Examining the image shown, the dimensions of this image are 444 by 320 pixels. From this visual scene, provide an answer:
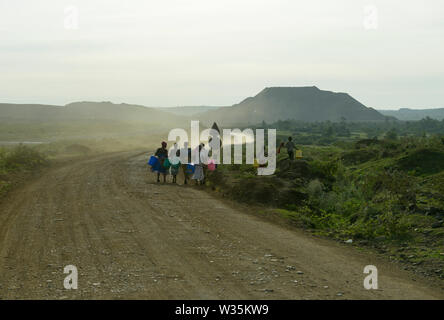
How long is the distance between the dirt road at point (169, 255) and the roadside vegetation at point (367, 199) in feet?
3.84

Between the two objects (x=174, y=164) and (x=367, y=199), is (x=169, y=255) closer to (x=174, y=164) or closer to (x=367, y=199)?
(x=367, y=199)

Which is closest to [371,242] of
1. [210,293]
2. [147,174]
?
[210,293]

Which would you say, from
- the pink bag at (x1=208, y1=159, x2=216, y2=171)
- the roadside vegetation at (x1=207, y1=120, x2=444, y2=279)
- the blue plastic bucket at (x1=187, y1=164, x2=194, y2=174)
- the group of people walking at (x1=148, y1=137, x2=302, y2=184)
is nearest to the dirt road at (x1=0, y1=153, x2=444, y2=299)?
the roadside vegetation at (x1=207, y1=120, x2=444, y2=279)

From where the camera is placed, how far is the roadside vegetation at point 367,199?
11.5m

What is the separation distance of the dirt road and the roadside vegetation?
117cm

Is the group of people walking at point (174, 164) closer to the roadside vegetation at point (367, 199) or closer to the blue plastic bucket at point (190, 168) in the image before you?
the blue plastic bucket at point (190, 168)

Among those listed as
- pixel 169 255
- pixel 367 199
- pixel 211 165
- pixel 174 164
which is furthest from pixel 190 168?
pixel 169 255

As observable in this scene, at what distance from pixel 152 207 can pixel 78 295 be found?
288 inches

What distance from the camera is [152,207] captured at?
14453 mm

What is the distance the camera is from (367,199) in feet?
53.8

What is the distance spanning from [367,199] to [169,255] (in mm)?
9336

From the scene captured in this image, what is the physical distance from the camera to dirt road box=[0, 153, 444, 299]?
7523 millimetres
